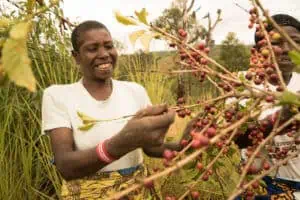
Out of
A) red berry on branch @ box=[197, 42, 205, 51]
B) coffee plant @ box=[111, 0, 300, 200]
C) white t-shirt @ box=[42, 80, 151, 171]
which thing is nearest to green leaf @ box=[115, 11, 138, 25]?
coffee plant @ box=[111, 0, 300, 200]

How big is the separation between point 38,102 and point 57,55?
22.2 inches

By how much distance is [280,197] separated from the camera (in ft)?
6.31

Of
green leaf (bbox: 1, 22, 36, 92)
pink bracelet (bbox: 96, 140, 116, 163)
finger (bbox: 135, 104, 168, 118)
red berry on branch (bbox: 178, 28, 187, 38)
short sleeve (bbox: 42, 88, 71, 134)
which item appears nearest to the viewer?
green leaf (bbox: 1, 22, 36, 92)

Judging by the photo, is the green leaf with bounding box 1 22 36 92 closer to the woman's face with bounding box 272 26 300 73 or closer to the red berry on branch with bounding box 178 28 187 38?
the red berry on branch with bounding box 178 28 187 38

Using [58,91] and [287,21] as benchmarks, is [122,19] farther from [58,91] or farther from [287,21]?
[287,21]

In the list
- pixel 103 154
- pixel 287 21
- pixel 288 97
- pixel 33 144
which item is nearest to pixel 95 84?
pixel 103 154

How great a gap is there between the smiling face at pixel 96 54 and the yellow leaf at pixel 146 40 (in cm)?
114

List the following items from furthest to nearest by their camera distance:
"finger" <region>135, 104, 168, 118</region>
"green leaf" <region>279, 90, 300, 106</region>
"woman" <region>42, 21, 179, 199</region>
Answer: "woman" <region>42, 21, 179, 199</region>
"finger" <region>135, 104, 168, 118</region>
"green leaf" <region>279, 90, 300, 106</region>

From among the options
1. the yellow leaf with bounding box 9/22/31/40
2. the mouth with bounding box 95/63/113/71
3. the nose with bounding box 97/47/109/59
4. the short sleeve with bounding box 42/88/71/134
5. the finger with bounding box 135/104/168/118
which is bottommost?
the short sleeve with bounding box 42/88/71/134

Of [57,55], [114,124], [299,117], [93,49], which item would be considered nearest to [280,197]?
[114,124]

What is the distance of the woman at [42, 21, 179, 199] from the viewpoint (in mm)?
1577

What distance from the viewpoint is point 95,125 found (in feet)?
6.07

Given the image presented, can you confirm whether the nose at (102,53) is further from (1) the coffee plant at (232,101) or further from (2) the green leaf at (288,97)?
(2) the green leaf at (288,97)

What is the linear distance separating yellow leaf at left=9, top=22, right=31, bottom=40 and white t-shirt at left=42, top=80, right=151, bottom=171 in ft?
4.21
